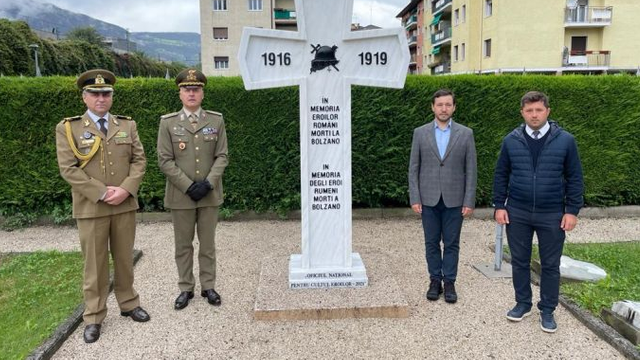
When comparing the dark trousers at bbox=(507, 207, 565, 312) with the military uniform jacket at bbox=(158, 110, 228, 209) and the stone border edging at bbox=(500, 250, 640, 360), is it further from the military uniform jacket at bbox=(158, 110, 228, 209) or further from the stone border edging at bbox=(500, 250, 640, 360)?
the military uniform jacket at bbox=(158, 110, 228, 209)

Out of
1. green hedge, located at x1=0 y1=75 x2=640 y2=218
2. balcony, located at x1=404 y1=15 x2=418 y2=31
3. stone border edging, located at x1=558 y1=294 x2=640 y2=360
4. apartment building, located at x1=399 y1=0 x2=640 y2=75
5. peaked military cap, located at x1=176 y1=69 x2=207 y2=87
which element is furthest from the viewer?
balcony, located at x1=404 y1=15 x2=418 y2=31

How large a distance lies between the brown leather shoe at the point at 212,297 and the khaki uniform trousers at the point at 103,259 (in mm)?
664

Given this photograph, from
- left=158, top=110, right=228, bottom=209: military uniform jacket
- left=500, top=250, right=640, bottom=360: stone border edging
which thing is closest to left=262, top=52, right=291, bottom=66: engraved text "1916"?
left=158, top=110, right=228, bottom=209: military uniform jacket

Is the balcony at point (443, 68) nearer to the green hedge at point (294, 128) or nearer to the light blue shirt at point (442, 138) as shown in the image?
the green hedge at point (294, 128)

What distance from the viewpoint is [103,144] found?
386cm

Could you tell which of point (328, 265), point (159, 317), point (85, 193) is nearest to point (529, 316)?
point (328, 265)

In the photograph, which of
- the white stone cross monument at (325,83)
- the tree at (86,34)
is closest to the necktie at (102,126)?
the white stone cross monument at (325,83)

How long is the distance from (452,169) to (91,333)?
3370 millimetres

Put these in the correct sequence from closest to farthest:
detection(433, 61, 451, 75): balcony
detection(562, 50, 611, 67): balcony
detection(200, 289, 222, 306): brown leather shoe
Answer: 1. detection(200, 289, 222, 306): brown leather shoe
2. detection(562, 50, 611, 67): balcony
3. detection(433, 61, 451, 75): balcony

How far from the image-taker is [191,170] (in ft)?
14.1

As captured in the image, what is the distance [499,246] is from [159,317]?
359cm

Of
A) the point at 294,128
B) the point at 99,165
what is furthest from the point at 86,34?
the point at 99,165

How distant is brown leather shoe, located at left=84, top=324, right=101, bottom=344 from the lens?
3777 millimetres

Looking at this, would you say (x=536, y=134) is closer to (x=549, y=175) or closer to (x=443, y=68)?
(x=549, y=175)
